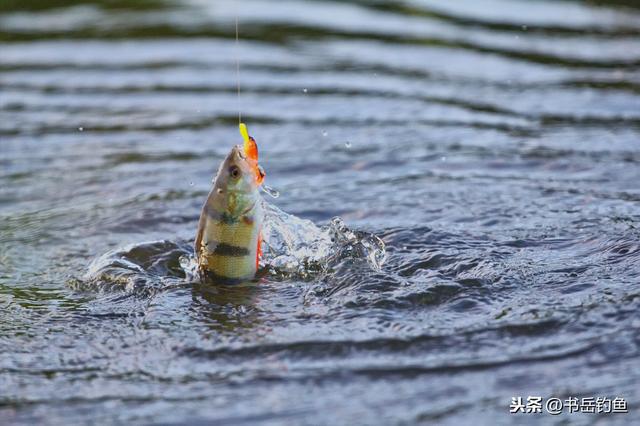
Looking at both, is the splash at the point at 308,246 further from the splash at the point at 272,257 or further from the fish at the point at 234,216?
the fish at the point at 234,216

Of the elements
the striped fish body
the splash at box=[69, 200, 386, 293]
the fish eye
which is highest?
the fish eye

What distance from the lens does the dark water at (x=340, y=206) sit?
4.46 meters

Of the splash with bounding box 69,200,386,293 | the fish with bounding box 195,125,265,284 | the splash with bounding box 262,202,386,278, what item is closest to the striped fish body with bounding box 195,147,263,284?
the fish with bounding box 195,125,265,284

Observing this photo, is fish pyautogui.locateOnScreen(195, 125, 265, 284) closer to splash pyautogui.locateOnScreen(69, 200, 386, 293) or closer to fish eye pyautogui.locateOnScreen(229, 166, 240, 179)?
fish eye pyautogui.locateOnScreen(229, 166, 240, 179)

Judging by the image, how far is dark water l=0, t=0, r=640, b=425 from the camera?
4.46 m

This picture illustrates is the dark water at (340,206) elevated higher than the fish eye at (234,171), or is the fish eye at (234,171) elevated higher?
the fish eye at (234,171)

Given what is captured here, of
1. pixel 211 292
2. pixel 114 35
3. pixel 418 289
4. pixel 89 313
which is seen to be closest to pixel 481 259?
pixel 418 289

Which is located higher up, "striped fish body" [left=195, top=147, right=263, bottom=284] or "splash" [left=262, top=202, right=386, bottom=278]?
"striped fish body" [left=195, top=147, right=263, bottom=284]

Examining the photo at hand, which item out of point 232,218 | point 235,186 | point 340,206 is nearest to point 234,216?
point 232,218

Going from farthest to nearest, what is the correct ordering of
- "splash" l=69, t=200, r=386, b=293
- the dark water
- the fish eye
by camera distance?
"splash" l=69, t=200, r=386, b=293 → the fish eye → the dark water

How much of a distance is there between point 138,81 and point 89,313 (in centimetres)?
578

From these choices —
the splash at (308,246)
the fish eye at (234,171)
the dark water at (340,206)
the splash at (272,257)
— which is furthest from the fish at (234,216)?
the splash at (308,246)

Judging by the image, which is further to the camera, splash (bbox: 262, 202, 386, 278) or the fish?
splash (bbox: 262, 202, 386, 278)

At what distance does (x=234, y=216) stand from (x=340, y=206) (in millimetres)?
2017
